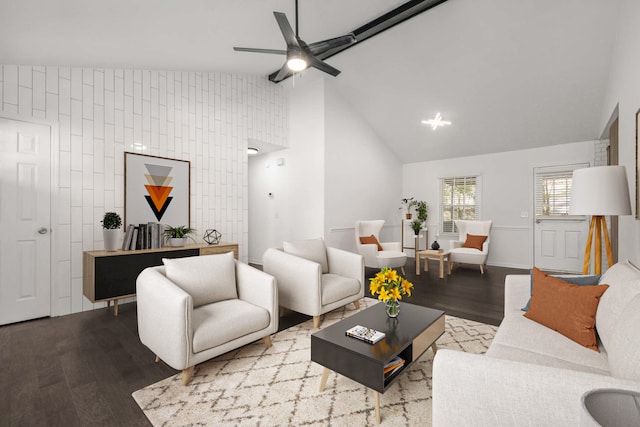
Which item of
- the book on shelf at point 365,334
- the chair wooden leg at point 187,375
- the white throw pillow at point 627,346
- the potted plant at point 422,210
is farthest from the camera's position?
the potted plant at point 422,210

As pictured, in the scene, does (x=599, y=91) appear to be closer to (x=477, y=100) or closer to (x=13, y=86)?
(x=477, y=100)

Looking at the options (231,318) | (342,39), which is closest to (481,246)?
(342,39)

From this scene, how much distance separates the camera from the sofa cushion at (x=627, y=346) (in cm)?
105

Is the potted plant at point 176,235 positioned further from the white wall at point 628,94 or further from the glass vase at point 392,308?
the white wall at point 628,94

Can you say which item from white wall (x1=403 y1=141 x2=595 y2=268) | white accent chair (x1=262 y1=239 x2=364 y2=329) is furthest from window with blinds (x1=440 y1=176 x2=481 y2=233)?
white accent chair (x1=262 y1=239 x2=364 y2=329)

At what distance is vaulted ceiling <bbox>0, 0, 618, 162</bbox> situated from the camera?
276cm

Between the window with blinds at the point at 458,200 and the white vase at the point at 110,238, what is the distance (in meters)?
6.34

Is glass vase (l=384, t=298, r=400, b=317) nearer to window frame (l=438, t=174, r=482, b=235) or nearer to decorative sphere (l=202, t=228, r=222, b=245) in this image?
decorative sphere (l=202, t=228, r=222, b=245)

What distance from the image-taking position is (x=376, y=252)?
5.17 meters

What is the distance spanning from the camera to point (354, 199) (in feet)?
20.2

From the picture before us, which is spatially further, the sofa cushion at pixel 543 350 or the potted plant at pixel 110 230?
the potted plant at pixel 110 230

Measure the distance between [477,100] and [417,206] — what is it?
9.19 ft

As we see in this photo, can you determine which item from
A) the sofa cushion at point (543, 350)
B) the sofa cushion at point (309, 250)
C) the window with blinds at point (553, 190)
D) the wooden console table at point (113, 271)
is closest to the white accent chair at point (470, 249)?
the window with blinds at point (553, 190)

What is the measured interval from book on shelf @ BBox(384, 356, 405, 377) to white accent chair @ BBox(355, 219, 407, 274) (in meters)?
3.16
